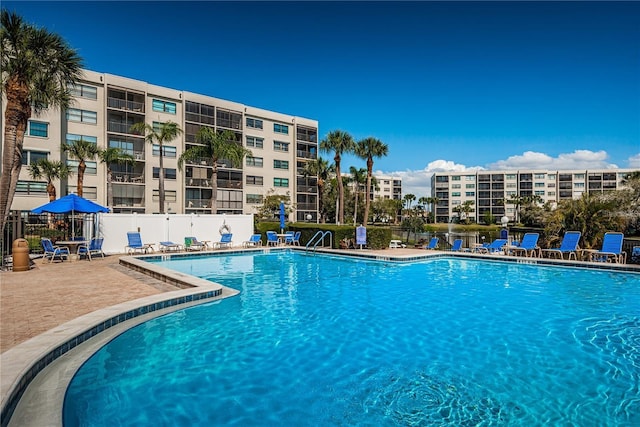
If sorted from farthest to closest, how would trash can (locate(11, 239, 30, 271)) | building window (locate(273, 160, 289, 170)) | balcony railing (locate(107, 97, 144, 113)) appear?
building window (locate(273, 160, 289, 170)) < balcony railing (locate(107, 97, 144, 113)) < trash can (locate(11, 239, 30, 271))

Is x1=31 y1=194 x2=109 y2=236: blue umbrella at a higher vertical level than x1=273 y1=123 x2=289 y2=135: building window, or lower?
lower

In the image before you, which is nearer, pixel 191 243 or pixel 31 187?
pixel 191 243

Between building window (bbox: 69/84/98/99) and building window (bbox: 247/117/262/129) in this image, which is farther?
building window (bbox: 247/117/262/129)

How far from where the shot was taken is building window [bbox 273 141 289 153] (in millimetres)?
49325

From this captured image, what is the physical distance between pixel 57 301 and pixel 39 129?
30.7 m

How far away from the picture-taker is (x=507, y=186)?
108562 millimetres

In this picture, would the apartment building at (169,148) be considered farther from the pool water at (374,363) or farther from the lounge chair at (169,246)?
the pool water at (374,363)

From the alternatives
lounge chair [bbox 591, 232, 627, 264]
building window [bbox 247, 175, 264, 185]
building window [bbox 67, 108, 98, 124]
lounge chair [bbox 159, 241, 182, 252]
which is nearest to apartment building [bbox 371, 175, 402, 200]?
building window [bbox 247, 175, 264, 185]

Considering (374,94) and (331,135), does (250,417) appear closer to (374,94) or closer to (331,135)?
(374,94)

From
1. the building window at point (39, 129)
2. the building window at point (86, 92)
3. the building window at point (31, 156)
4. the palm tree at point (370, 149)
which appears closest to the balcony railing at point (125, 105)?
the building window at point (86, 92)

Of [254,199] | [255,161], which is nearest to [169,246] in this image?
[254,199]

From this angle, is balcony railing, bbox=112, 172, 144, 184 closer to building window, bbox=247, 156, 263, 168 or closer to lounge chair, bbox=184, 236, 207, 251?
building window, bbox=247, 156, 263, 168

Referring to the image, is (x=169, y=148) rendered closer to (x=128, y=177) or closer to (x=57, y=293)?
(x=128, y=177)

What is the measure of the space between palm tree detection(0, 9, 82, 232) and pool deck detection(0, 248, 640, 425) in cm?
367
